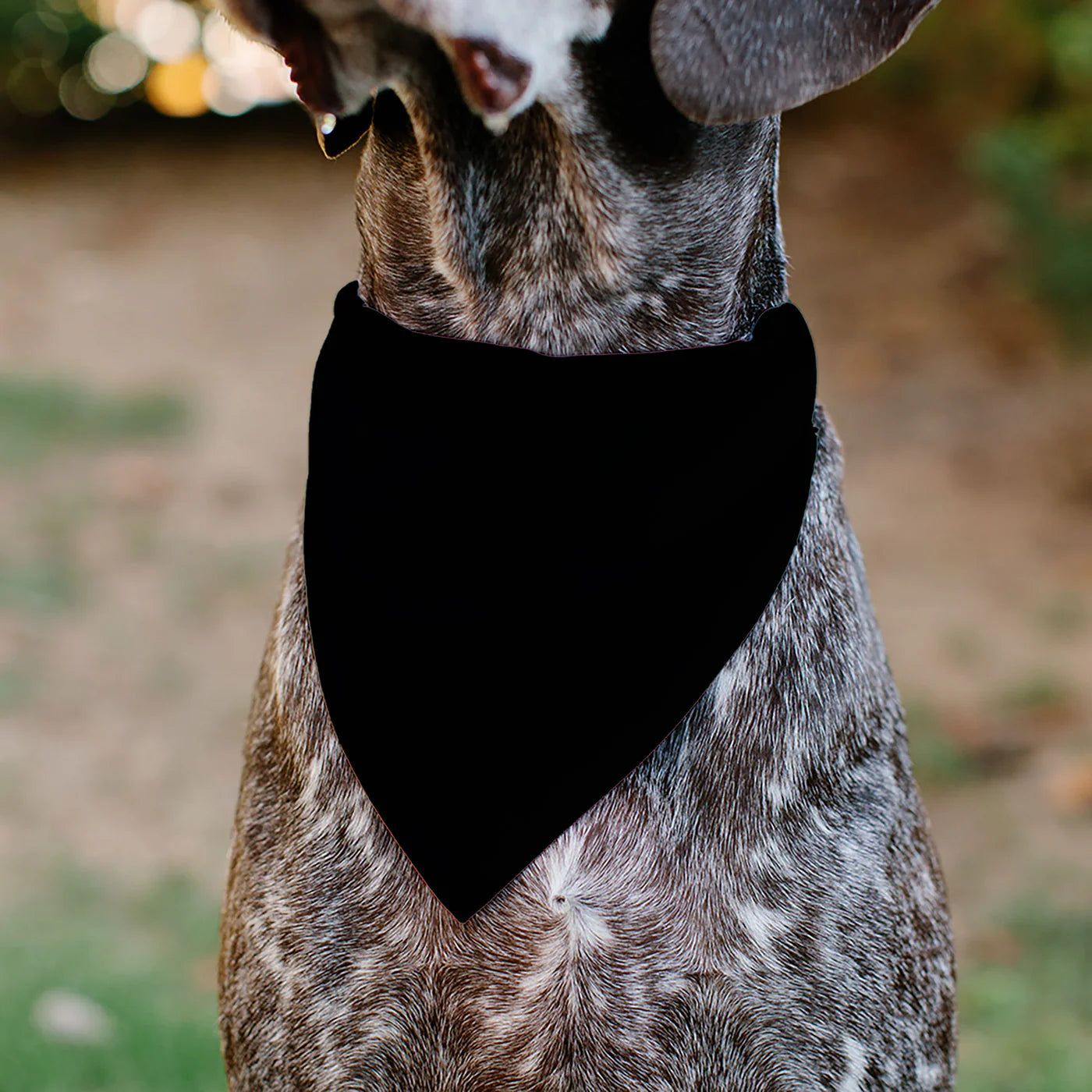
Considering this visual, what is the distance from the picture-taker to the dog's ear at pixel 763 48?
73.7 inches

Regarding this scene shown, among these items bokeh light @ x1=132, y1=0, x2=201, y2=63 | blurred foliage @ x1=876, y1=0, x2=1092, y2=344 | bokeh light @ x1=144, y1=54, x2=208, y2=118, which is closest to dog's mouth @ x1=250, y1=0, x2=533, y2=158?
blurred foliage @ x1=876, y1=0, x2=1092, y2=344

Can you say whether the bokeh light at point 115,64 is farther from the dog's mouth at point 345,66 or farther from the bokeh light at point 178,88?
the dog's mouth at point 345,66

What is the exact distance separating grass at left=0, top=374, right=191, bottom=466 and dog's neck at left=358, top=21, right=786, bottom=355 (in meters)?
6.08

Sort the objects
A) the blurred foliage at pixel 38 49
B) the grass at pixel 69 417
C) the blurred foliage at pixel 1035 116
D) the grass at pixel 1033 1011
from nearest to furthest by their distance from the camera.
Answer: the grass at pixel 1033 1011 < the blurred foliage at pixel 1035 116 < the grass at pixel 69 417 < the blurred foliage at pixel 38 49

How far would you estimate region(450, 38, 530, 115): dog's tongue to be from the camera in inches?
70.1

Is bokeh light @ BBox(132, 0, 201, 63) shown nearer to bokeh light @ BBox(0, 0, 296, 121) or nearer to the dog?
bokeh light @ BBox(0, 0, 296, 121)

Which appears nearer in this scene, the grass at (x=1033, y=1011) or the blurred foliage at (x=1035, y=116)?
the grass at (x=1033, y=1011)

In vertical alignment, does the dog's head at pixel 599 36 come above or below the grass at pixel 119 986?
above

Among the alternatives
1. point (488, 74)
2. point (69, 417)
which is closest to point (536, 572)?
point (488, 74)

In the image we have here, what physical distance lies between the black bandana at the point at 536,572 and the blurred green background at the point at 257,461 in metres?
0.98

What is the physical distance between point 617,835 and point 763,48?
1.09 meters

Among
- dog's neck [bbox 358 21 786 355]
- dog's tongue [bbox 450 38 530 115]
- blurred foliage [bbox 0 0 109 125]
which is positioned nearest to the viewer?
dog's tongue [bbox 450 38 530 115]

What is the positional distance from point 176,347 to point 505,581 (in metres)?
7.52

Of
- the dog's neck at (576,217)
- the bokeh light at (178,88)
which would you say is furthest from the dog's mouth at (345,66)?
the bokeh light at (178,88)
